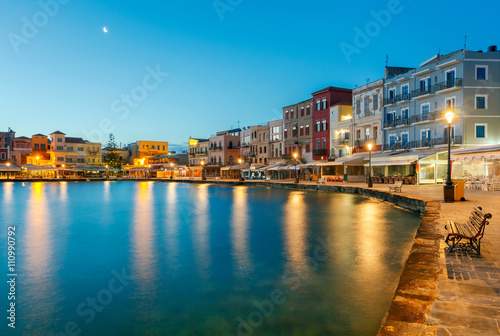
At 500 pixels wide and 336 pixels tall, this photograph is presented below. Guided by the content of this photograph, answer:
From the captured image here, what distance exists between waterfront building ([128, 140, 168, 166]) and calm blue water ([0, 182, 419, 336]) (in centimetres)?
8476

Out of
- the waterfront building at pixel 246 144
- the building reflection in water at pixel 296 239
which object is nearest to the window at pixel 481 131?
the building reflection in water at pixel 296 239

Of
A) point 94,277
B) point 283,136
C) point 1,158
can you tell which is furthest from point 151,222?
point 1,158

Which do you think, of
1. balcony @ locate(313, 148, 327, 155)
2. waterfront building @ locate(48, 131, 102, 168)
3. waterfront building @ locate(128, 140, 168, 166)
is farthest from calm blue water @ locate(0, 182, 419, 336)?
waterfront building @ locate(128, 140, 168, 166)

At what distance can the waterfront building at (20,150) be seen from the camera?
9100 centimetres

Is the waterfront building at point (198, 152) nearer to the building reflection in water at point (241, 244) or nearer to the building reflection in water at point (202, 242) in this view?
the building reflection in water at point (202, 242)

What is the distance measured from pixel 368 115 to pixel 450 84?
38.9 ft

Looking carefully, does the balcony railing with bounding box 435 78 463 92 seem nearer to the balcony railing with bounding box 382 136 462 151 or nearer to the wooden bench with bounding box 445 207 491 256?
the balcony railing with bounding box 382 136 462 151

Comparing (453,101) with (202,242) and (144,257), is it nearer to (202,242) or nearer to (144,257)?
(202,242)

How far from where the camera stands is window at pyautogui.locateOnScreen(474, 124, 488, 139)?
2995 centimetres

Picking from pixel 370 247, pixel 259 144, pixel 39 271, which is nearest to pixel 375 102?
pixel 259 144

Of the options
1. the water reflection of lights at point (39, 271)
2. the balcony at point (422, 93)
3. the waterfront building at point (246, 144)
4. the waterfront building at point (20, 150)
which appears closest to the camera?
the water reflection of lights at point (39, 271)

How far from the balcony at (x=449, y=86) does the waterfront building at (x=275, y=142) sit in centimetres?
2847

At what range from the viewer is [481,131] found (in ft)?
98.6

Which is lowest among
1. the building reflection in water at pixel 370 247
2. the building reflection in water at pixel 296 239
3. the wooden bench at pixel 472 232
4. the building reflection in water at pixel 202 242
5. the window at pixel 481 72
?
the building reflection in water at pixel 202 242
